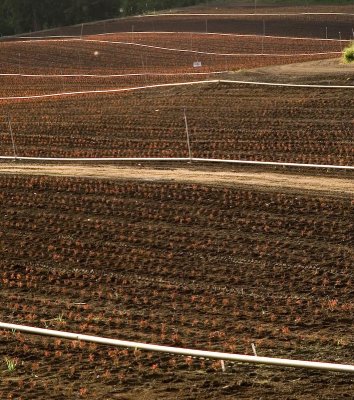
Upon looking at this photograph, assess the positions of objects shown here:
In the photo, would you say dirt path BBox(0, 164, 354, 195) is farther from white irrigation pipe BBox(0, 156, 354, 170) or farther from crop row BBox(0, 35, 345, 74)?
crop row BBox(0, 35, 345, 74)

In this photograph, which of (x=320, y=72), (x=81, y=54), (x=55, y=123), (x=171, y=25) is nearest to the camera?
(x=55, y=123)

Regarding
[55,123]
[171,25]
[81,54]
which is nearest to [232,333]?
[55,123]

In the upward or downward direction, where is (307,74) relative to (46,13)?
upward

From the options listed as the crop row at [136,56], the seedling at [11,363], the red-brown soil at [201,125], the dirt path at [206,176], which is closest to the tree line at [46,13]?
the crop row at [136,56]

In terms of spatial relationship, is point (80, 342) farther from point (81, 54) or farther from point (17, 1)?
point (17, 1)

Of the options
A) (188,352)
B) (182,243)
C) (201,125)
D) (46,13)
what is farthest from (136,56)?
(188,352)

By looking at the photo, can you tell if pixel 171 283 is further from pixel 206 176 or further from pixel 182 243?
pixel 206 176
